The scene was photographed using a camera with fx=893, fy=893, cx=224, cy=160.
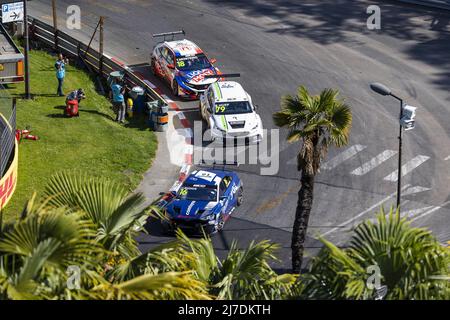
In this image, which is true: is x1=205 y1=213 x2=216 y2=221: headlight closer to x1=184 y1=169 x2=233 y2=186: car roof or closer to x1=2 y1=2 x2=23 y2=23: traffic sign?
x1=184 y1=169 x2=233 y2=186: car roof

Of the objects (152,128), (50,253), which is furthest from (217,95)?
(50,253)

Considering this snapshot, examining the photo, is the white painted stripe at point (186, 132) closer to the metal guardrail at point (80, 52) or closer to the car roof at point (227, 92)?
the car roof at point (227, 92)

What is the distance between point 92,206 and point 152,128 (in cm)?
2231

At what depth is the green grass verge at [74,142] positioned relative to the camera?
104ft

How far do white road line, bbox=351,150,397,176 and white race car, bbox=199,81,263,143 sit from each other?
13.7 ft

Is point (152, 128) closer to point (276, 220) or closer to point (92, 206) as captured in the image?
point (276, 220)

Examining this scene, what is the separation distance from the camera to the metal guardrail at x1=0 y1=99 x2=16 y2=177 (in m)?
27.1

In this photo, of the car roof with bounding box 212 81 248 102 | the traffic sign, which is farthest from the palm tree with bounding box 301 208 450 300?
the traffic sign

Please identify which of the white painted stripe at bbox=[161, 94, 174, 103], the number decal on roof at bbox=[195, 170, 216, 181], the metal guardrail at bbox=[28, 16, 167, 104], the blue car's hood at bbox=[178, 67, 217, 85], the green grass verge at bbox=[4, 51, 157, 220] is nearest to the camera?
the number decal on roof at bbox=[195, 170, 216, 181]

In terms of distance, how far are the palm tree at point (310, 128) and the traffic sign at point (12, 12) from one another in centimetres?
1645

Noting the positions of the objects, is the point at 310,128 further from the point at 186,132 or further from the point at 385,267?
the point at 186,132

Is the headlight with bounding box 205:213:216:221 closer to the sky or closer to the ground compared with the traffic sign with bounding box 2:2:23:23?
closer to the ground

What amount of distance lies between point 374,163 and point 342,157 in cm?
125

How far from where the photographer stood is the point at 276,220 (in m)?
29.6
